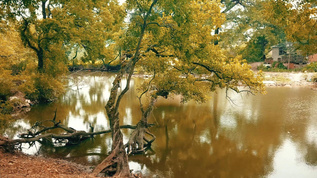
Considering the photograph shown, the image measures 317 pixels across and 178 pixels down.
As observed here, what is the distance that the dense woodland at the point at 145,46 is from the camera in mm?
8719

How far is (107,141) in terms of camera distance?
40.4 feet

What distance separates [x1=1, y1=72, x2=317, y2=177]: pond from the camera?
379 inches

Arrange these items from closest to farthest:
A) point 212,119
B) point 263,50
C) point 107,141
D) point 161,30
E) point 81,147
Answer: point 161,30
point 81,147
point 107,141
point 212,119
point 263,50

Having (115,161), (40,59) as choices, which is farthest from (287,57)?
(115,161)

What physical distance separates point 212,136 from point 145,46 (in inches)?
246

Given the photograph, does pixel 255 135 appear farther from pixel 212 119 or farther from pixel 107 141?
pixel 107 141

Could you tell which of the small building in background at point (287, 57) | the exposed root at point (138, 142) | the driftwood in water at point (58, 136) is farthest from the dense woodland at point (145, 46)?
the small building in background at point (287, 57)

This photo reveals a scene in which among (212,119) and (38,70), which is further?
(38,70)

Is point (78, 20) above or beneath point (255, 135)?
above

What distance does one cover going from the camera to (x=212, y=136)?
1308cm

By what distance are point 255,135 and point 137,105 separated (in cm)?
993

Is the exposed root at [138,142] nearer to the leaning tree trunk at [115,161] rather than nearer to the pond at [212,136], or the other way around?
the pond at [212,136]

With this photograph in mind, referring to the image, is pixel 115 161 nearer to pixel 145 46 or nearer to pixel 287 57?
pixel 145 46

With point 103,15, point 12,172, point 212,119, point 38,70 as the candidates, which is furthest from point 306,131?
point 38,70
